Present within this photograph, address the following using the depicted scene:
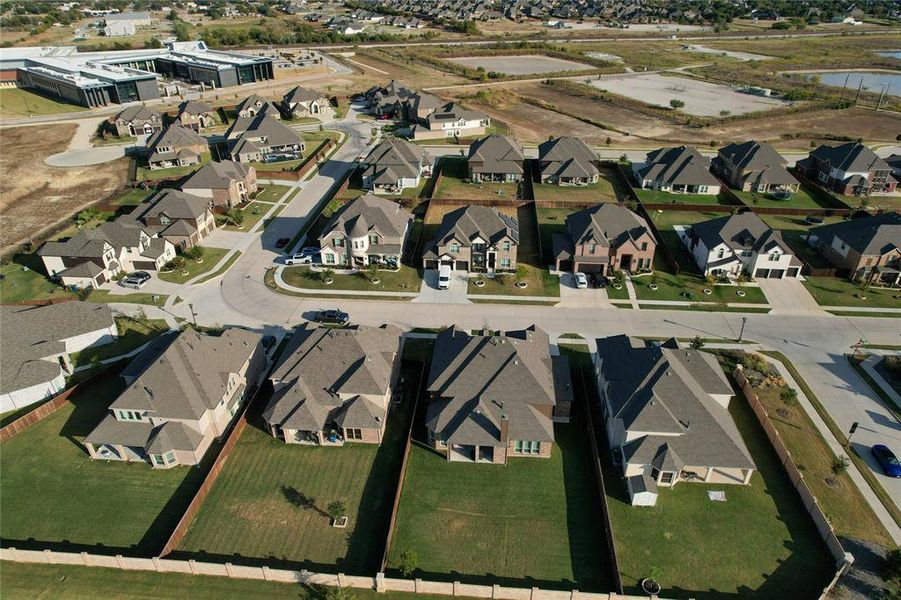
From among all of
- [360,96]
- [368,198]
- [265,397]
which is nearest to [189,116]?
[360,96]

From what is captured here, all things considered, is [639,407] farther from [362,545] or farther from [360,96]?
[360,96]

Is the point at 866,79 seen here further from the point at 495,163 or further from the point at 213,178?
the point at 213,178

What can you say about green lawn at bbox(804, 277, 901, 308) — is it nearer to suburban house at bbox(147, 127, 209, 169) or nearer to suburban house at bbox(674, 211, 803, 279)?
suburban house at bbox(674, 211, 803, 279)

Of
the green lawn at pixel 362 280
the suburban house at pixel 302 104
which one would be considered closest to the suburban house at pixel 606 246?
the green lawn at pixel 362 280

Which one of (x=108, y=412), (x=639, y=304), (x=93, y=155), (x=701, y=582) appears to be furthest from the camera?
(x=93, y=155)

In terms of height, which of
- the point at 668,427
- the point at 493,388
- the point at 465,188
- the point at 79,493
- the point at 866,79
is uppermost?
the point at 866,79

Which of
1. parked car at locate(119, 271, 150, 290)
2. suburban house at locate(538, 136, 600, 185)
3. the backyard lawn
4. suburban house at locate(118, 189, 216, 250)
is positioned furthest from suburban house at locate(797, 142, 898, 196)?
parked car at locate(119, 271, 150, 290)

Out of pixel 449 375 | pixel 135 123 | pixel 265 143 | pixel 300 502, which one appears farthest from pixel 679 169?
pixel 135 123
